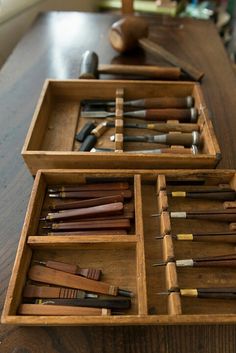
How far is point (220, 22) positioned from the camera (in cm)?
267

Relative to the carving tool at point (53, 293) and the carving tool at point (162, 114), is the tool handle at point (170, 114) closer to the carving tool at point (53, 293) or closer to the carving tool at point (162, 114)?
the carving tool at point (162, 114)

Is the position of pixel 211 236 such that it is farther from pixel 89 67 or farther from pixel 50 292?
pixel 89 67

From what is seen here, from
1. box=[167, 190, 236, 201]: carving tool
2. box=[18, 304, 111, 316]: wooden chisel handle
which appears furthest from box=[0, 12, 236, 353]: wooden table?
box=[167, 190, 236, 201]: carving tool

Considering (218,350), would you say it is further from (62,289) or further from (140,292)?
(62,289)

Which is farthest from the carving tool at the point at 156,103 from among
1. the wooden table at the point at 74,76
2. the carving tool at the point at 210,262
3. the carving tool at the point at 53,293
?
the carving tool at the point at 53,293

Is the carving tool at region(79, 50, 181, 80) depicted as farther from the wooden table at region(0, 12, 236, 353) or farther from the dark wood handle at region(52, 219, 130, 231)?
the dark wood handle at region(52, 219, 130, 231)

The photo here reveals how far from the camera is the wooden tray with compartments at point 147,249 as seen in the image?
1.93 feet

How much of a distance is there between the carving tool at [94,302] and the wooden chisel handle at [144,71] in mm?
925

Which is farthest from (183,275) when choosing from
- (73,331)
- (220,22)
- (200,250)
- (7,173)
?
(220,22)

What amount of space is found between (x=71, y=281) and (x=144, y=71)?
0.91m

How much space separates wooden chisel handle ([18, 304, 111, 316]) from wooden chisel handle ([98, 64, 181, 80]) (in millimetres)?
948

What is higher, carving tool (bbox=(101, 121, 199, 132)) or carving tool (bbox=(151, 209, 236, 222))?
carving tool (bbox=(101, 121, 199, 132))

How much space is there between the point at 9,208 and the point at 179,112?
2.12 ft

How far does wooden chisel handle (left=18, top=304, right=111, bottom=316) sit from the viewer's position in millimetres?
603
